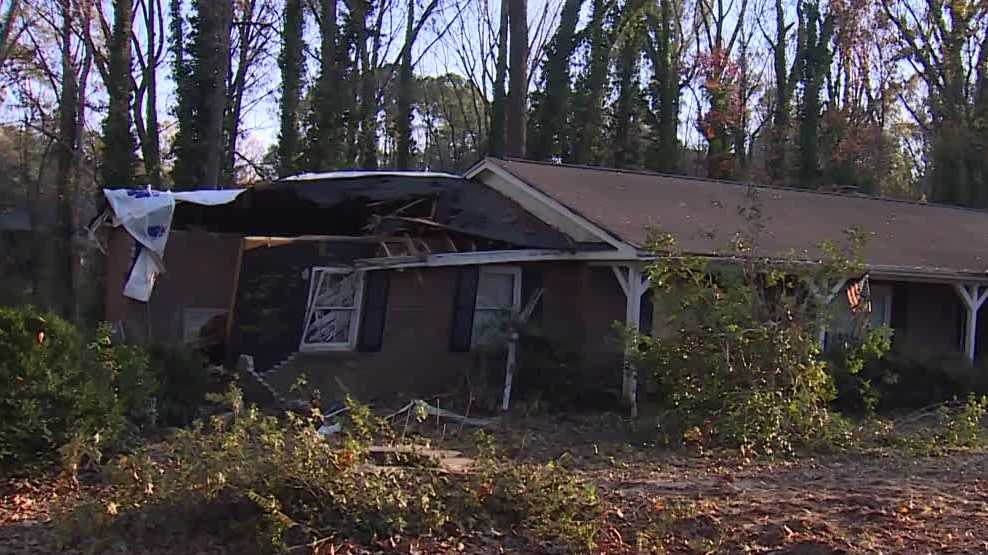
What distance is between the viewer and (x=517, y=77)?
27016 millimetres

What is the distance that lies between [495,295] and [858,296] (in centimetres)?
511

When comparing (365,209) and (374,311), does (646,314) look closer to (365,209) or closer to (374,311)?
(374,311)

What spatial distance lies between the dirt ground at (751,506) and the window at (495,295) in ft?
18.4

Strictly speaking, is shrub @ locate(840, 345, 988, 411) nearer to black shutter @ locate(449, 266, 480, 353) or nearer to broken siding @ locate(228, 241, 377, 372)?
black shutter @ locate(449, 266, 480, 353)

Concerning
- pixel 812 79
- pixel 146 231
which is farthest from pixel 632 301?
pixel 812 79

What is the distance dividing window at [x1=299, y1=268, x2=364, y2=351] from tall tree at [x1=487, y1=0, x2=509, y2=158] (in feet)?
49.1

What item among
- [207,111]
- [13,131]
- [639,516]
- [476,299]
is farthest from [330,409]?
[13,131]

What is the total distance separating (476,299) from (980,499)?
882 centimetres

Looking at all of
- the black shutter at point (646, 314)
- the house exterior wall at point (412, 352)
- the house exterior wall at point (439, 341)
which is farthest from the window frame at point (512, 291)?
the black shutter at point (646, 314)

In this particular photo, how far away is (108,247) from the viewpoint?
18.9 m

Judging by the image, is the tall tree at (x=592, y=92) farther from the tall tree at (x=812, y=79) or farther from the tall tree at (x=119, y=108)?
the tall tree at (x=119, y=108)

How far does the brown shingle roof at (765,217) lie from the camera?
14.8 metres

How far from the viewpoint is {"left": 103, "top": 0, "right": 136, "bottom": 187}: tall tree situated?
1128 inches

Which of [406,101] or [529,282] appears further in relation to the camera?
[406,101]
